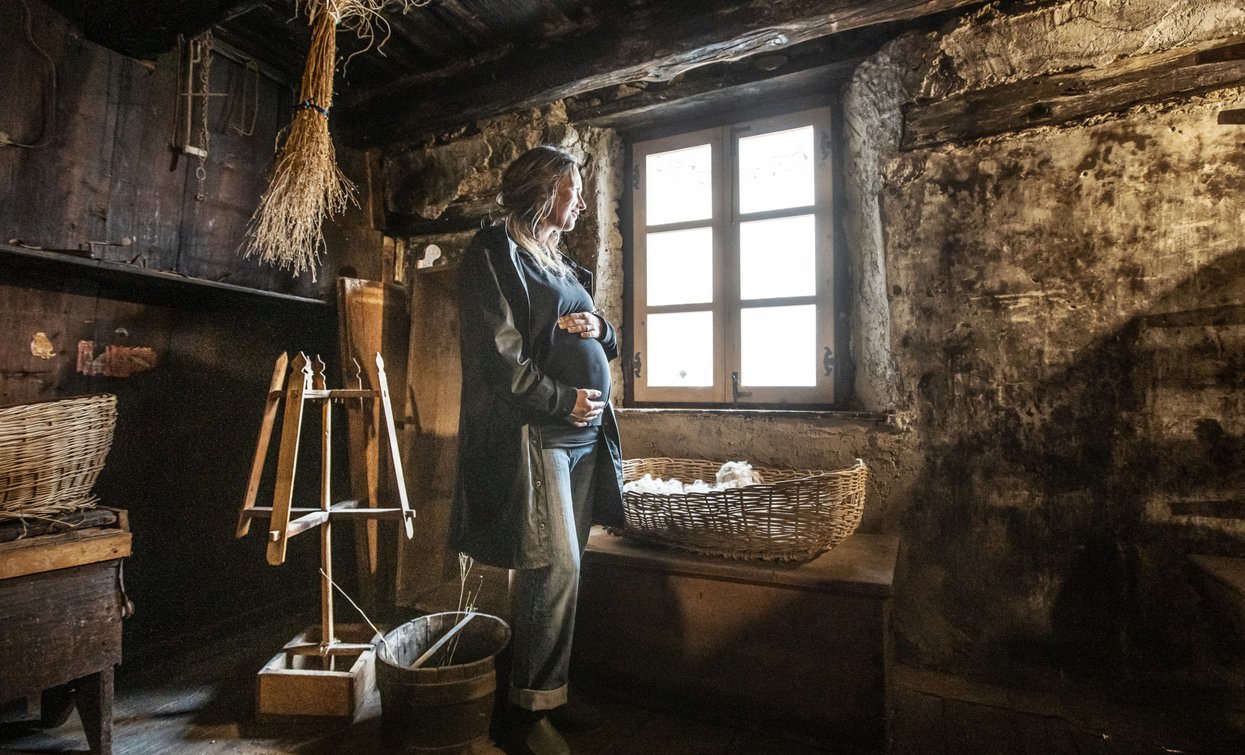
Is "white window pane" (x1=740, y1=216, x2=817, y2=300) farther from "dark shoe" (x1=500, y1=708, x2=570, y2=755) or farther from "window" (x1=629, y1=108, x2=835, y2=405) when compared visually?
"dark shoe" (x1=500, y1=708, x2=570, y2=755)

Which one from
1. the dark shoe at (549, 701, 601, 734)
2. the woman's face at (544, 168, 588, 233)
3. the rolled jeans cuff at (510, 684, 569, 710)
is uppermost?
the woman's face at (544, 168, 588, 233)

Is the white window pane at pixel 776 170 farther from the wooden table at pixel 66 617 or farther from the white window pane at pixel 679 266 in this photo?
the wooden table at pixel 66 617

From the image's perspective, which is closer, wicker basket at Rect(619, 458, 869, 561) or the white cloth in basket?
wicker basket at Rect(619, 458, 869, 561)

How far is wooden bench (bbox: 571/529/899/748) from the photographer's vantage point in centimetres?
180

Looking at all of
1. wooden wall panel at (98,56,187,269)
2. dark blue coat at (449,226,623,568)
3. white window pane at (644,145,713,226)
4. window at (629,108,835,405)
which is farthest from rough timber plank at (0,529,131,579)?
white window pane at (644,145,713,226)

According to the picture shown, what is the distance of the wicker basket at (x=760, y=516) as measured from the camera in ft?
6.31

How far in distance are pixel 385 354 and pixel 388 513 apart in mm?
1149

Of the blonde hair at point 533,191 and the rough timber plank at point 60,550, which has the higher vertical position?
the blonde hair at point 533,191

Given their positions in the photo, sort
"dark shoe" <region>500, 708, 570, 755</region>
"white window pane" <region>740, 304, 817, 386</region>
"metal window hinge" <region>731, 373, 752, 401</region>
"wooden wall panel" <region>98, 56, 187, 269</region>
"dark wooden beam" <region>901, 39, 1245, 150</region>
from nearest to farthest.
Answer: "dark shoe" <region>500, 708, 570, 755</region>
"dark wooden beam" <region>901, 39, 1245, 150</region>
"wooden wall panel" <region>98, 56, 187, 269</region>
"white window pane" <region>740, 304, 817, 386</region>
"metal window hinge" <region>731, 373, 752, 401</region>

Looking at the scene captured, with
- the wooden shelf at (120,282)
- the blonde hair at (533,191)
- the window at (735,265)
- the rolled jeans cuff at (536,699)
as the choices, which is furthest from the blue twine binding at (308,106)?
the rolled jeans cuff at (536,699)

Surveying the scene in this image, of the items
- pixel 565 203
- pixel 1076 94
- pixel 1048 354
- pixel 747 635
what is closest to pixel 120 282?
pixel 565 203

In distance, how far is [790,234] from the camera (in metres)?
2.85

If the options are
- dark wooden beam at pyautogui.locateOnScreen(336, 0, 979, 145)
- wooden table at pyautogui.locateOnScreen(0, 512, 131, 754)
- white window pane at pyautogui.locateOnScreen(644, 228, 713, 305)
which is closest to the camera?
wooden table at pyautogui.locateOnScreen(0, 512, 131, 754)

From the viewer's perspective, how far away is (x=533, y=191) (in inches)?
75.0
